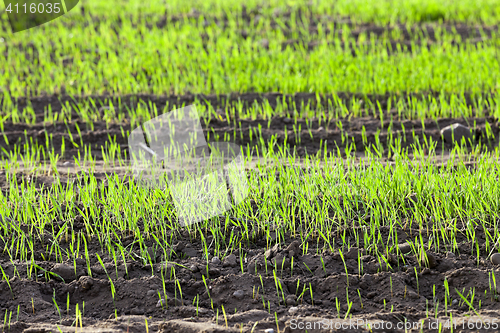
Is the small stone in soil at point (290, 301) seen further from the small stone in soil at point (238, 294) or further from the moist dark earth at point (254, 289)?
the small stone in soil at point (238, 294)

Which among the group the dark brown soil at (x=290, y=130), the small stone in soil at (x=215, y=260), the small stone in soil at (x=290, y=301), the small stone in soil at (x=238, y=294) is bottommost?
the small stone in soil at (x=290, y=301)

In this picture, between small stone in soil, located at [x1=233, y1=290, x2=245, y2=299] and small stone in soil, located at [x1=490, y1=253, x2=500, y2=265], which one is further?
small stone in soil, located at [x1=490, y1=253, x2=500, y2=265]

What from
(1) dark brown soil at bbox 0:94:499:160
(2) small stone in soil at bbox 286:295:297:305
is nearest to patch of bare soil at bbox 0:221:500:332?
(2) small stone in soil at bbox 286:295:297:305

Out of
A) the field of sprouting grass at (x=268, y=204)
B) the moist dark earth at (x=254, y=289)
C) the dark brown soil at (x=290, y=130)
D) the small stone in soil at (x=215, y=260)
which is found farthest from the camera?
the dark brown soil at (x=290, y=130)

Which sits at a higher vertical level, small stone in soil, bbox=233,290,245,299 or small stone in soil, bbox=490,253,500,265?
small stone in soil, bbox=233,290,245,299

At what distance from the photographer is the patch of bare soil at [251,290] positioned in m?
1.85

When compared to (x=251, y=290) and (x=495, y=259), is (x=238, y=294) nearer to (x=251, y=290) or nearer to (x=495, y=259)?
(x=251, y=290)

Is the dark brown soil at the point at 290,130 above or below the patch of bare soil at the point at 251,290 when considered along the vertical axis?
above

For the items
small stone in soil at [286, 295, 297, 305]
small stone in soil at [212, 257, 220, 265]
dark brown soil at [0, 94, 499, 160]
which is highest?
dark brown soil at [0, 94, 499, 160]

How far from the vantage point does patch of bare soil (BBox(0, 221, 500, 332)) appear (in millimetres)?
1847

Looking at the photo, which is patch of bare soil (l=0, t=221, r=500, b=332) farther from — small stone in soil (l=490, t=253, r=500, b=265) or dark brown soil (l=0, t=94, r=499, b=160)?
dark brown soil (l=0, t=94, r=499, b=160)

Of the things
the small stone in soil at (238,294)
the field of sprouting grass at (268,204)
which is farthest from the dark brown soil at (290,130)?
the small stone in soil at (238,294)

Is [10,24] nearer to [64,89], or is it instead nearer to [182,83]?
[64,89]

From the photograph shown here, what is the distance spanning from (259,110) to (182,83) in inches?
38.5
